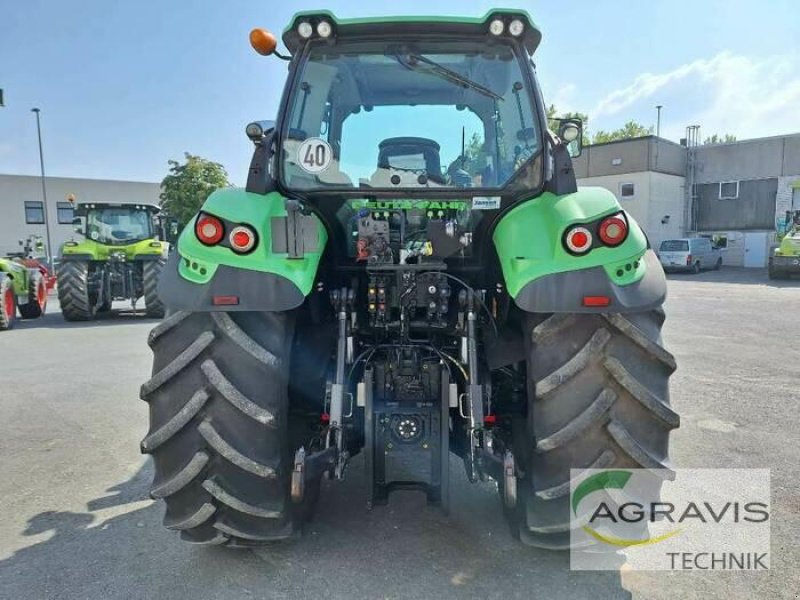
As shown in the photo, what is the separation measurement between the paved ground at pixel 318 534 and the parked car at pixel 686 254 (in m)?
23.4

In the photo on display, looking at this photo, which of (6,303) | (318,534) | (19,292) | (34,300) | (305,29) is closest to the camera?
(305,29)

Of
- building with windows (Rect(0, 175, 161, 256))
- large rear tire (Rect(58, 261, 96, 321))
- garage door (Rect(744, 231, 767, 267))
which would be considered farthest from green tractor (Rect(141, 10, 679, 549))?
building with windows (Rect(0, 175, 161, 256))

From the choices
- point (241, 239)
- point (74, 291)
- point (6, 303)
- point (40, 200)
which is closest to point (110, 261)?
point (74, 291)

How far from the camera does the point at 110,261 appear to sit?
12914 mm

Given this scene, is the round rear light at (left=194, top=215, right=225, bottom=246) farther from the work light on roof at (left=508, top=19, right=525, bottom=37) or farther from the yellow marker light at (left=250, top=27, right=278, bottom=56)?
the work light on roof at (left=508, top=19, right=525, bottom=37)

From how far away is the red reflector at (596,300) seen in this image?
239cm

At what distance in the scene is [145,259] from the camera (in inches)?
508

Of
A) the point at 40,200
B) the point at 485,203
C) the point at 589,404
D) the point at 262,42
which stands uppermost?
the point at 40,200

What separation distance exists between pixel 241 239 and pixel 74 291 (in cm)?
1150

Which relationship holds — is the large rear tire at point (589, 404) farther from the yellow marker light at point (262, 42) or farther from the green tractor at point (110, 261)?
the green tractor at point (110, 261)

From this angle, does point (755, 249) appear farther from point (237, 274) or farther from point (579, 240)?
point (237, 274)

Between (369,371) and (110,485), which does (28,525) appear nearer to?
(110,485)

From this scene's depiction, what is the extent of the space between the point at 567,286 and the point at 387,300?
933 millimetres

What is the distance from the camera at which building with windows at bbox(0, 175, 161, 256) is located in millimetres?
33781
